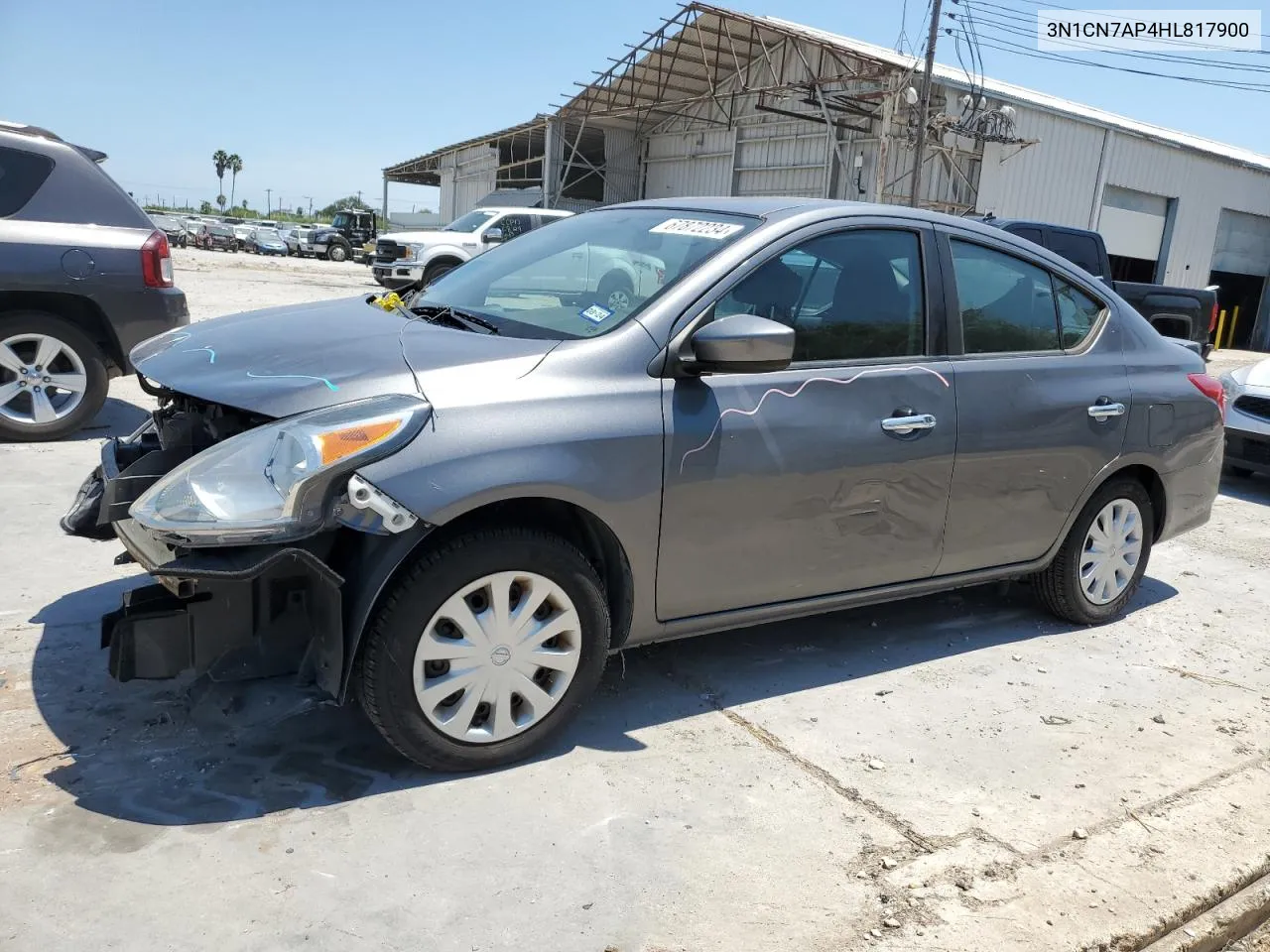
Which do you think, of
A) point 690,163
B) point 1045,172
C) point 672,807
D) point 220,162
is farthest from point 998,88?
point 220,162

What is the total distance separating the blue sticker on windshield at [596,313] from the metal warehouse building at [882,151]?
19.8 metres

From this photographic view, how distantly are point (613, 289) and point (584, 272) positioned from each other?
25cm

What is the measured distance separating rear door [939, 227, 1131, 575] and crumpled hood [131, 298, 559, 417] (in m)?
1.77

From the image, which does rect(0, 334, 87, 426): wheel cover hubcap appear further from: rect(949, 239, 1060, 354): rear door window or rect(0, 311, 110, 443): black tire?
rect(949, 239, 1060, 354): rear door window

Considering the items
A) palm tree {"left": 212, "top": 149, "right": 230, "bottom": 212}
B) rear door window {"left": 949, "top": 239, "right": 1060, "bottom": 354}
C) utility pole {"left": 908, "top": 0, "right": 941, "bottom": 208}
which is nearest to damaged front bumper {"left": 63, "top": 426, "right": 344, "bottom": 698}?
rear door window {"left": 949, "top": 239, "right": 1060, "bottom": 354}

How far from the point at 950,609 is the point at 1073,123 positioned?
2274cm

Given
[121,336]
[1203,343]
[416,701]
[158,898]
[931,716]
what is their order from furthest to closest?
1. [1203,343]
2. [121,336]
3. [931,716]
4. [416,701]
5. [158,898]

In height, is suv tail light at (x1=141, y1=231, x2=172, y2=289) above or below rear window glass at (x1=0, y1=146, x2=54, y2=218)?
below

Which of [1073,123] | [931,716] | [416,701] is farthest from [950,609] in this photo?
[1073,123]

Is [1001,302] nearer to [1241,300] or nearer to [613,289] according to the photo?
[613,289]

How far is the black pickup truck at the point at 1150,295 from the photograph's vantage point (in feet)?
33.7

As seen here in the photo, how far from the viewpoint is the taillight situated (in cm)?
473

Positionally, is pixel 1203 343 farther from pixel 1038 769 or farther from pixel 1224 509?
pixel 1038 769

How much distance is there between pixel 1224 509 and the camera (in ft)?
24.5
